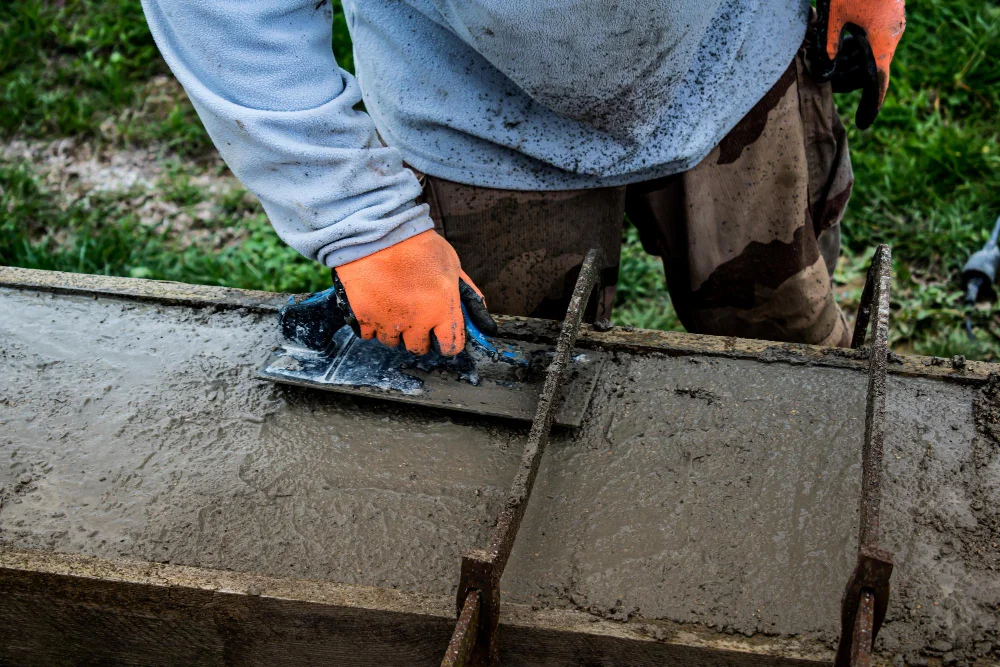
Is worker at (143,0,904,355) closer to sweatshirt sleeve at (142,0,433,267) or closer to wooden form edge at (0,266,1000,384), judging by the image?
sweatshirt sleeve at (142,0,433,267)

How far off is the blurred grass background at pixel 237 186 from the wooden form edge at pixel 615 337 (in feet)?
3.93

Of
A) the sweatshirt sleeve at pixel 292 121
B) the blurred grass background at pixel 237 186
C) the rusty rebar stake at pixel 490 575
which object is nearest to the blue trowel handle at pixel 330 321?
the sweatshirt sleeve at pixel 292 121

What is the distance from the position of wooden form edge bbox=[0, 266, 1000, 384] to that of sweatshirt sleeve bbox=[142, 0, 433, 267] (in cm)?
40

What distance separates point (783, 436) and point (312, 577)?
93 centimetres

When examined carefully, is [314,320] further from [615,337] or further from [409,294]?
[615,337]

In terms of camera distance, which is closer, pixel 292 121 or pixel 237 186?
pixel 292 121

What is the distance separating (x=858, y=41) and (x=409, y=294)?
123 cm

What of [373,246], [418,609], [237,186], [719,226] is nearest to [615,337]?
[719,226]

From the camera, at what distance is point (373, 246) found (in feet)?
5.93

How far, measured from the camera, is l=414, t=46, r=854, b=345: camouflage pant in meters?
2.11

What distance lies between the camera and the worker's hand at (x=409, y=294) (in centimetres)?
180

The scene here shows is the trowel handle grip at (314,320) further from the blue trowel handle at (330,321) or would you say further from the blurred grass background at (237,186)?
the blurred grass background at (237,186)

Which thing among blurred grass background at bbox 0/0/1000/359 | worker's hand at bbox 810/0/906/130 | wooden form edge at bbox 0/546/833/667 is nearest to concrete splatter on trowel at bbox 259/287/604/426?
wooden form edge at bbox 0/546/833/667

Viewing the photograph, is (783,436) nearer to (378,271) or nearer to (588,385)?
(588,385)
